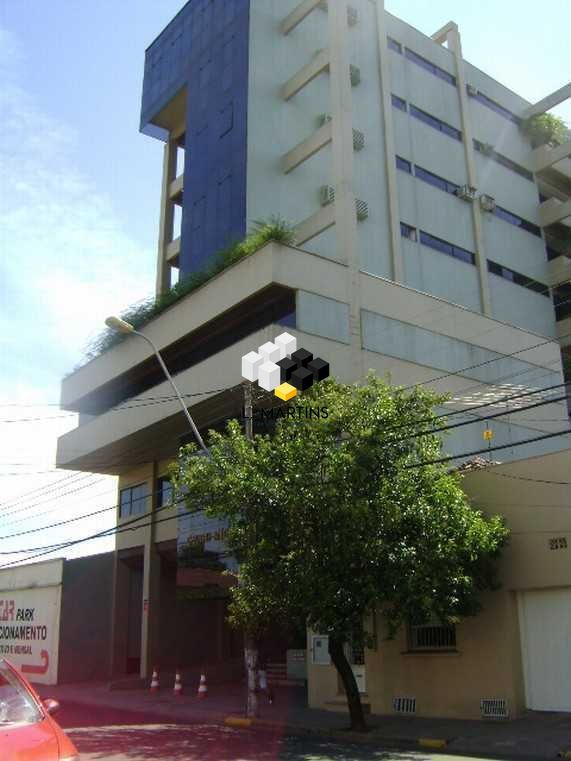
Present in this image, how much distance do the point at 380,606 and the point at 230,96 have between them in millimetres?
23805

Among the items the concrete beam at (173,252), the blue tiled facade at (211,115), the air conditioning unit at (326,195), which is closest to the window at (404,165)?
the air conditioning unit at (326,195)

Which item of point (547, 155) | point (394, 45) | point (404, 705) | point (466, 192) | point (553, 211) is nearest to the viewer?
point (404, 705)

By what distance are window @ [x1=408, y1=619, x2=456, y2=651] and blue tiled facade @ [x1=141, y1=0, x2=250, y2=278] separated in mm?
16924

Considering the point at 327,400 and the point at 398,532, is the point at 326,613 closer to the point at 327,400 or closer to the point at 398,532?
the point at 398,532

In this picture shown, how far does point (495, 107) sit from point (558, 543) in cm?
3050

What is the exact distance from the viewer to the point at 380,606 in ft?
55.5

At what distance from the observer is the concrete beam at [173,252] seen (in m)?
37.5

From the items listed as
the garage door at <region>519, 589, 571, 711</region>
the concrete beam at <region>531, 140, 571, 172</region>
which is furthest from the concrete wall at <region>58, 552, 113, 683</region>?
the concrete beam at <region>531, 140, 571, 172</region>

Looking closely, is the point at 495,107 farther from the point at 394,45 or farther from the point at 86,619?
the point at 86,619

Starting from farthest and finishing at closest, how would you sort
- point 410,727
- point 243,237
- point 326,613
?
point 243,237
point 410,727
point 326,613

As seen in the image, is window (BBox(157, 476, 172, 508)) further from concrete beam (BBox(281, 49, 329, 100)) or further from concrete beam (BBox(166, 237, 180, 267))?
concrete beam (BBox(281, 49, 329, 100))

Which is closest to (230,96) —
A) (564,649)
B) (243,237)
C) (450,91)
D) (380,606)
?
(243,237)

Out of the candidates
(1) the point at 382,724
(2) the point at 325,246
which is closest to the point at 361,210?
(2) the point at 325,246

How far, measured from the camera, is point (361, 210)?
3119 centimetres
